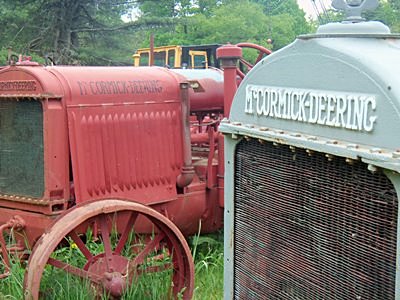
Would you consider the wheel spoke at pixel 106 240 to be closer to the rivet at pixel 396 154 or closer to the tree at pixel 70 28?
the rivet at pixel 396 154

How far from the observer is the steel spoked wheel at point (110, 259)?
10.8 feet

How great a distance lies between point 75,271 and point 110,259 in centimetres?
20

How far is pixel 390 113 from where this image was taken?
155 centimetres

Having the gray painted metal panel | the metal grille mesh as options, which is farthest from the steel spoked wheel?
the gray painted metal panel

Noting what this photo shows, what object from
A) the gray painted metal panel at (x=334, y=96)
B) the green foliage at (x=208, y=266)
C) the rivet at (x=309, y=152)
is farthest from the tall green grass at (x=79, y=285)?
the rivet at (x=309, y=152)

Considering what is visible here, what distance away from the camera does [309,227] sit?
77.2 inches

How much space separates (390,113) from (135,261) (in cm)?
225

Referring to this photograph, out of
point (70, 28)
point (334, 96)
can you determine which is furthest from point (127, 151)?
point (70, 28)

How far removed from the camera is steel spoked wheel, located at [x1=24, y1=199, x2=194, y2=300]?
10.8ft

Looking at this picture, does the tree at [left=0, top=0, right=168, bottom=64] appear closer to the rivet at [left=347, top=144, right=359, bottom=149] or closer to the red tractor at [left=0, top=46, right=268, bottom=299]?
the red tractor at [left=0, top=46, right=268, bottom=299]

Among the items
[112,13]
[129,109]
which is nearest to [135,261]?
[129,109]

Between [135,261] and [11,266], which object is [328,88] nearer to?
[135,261]

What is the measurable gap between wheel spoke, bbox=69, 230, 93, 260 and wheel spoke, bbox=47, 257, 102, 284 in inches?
5.4

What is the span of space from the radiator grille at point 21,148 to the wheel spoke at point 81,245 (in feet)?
1.58
